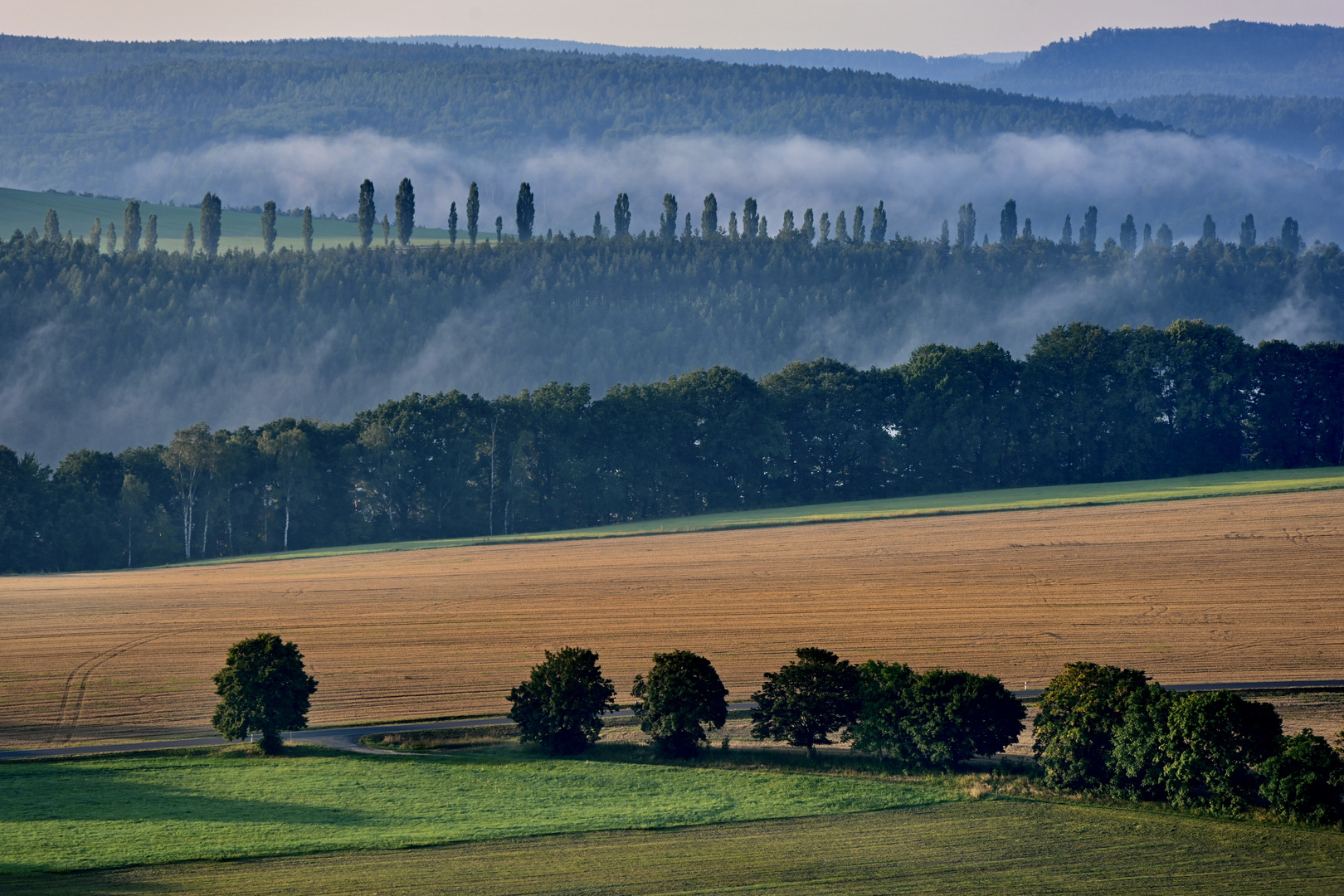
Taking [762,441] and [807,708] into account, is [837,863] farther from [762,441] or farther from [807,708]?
[762,441]

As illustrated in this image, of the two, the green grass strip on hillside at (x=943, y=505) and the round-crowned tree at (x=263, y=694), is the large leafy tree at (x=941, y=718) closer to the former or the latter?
the round-crowned tree at (x=263, y=694)

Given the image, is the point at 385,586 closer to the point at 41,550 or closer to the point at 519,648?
the point at 519,648

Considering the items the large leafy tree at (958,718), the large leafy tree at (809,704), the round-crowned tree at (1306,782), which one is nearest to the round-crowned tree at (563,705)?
the large leafy tree at (809,704)

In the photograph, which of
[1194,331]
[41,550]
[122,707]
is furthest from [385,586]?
[1194,331]

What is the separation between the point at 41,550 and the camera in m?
113

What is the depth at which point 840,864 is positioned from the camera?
37.8m

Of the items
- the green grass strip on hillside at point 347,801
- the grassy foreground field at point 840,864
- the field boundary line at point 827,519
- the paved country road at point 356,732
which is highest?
the field boundary line at point 827,519

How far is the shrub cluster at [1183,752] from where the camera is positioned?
40.8m

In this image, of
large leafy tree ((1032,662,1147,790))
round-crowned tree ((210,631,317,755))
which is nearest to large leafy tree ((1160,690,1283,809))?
large leafy tree ((1032,662,1147,790))

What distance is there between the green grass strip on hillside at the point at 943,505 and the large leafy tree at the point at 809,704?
60938 millimetres

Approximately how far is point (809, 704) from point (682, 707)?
4776 mm

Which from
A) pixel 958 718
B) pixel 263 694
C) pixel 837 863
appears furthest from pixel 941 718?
pixel 263 694

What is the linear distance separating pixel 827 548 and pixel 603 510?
37.4m

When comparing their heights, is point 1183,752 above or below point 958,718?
below
